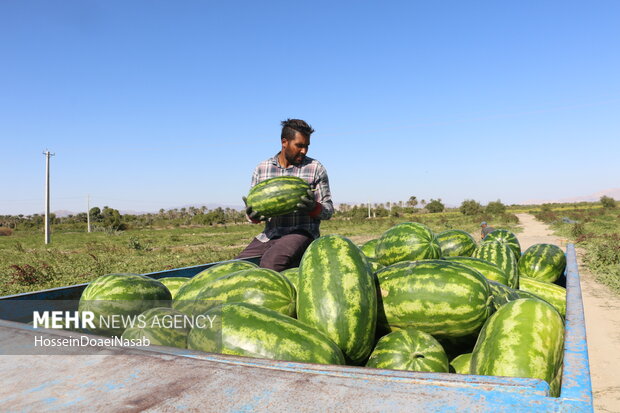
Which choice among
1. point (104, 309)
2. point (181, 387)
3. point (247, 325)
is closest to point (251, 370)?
point (181, 387)

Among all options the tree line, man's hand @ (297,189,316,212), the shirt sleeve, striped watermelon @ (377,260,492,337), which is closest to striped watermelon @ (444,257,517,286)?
striped watermelon @ (377,260,492,337)

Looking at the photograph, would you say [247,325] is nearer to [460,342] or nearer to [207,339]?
[207,339]

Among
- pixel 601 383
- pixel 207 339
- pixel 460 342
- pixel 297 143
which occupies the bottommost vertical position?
pixel 601 383

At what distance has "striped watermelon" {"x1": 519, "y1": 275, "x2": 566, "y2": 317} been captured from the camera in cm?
305

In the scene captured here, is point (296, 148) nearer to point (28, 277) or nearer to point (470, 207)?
point (28, 277)

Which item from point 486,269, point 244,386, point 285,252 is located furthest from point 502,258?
point 244,386

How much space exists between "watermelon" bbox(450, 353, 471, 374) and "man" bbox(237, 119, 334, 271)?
2240 mm

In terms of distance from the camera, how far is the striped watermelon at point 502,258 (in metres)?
3.22

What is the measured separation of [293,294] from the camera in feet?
7.73

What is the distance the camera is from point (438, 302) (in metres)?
2.15

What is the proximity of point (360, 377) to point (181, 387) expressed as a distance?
0.51 m

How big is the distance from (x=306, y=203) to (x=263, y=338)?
2449mm

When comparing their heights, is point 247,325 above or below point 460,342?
above

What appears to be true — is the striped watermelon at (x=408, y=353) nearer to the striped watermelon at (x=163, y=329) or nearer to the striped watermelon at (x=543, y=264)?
the striped watermelon at (x=163, y=329)
